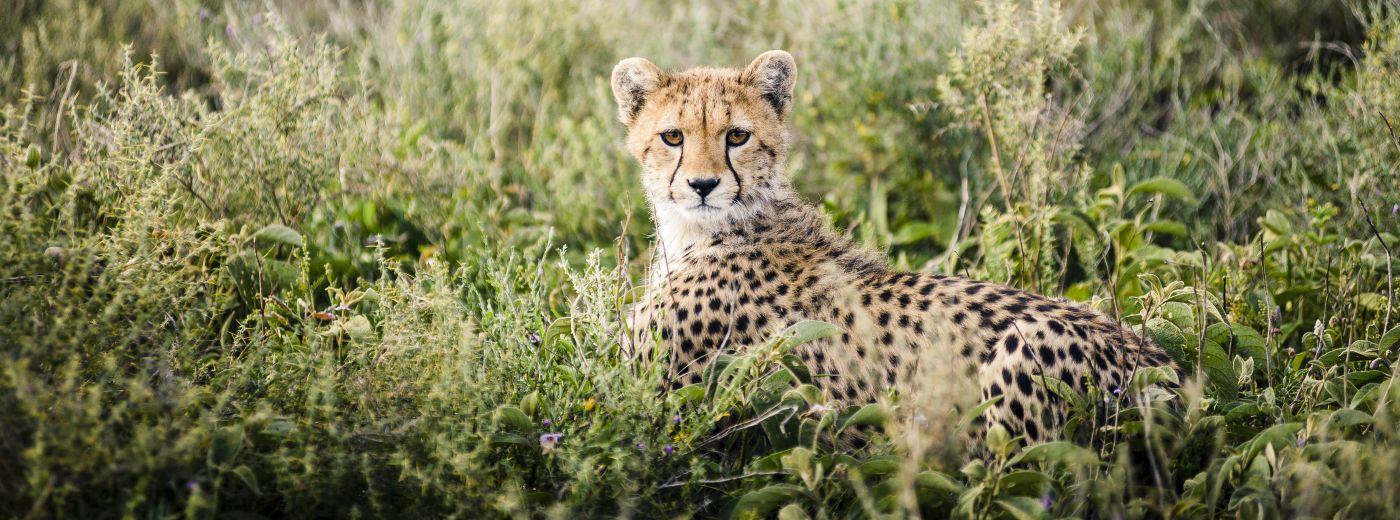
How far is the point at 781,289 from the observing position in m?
2.79

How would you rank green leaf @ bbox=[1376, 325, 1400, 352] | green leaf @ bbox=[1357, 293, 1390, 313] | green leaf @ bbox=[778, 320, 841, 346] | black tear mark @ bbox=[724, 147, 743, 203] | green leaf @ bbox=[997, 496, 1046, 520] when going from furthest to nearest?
green leaf @ bbox=[1357, 293, 1390, 313] → black tear mark @ bbox=[724, 147, 743, 203] → green leaf @ bbox=[1376, 325, 1400, 352] → green leaf @ bbox=[778, 320, 841, 346] → green leaf @ bbox=[997, 496, 1046, 520]

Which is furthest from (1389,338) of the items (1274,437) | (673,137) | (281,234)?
(281,234)

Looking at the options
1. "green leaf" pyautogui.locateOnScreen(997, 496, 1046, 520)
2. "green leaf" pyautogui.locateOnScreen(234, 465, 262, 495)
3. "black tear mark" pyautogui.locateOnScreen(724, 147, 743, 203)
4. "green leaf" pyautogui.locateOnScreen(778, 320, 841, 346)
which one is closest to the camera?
"green leaf" pyautogui.locateOnScreen(234, 465, 262, 495)

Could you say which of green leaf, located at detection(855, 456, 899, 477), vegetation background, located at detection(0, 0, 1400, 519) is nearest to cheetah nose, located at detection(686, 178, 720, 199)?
vegetation background, located at detection(0, 0, 1400, 519)

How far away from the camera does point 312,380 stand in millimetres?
2270

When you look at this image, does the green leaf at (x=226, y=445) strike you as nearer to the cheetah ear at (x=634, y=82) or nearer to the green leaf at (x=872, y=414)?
the green leaf at (x=872, y=414)

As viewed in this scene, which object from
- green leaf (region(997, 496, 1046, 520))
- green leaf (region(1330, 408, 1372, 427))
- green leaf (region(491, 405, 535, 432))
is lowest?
green leaf (region(997, 496, 1046, 520))

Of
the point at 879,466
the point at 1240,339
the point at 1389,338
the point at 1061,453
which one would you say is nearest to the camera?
the point at 1061,453

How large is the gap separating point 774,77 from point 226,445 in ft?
6.27

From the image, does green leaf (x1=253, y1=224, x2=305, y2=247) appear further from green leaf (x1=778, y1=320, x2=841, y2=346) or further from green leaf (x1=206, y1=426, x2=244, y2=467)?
green leaf (x1=778, y1=320, x2=841, y2=346)

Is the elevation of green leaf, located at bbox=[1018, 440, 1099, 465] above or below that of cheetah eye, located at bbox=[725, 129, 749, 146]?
below

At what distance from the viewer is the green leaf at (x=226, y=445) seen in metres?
1.92

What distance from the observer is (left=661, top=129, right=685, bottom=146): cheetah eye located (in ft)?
9.92

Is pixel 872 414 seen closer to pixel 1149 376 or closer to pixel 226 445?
pixel 1149 376
